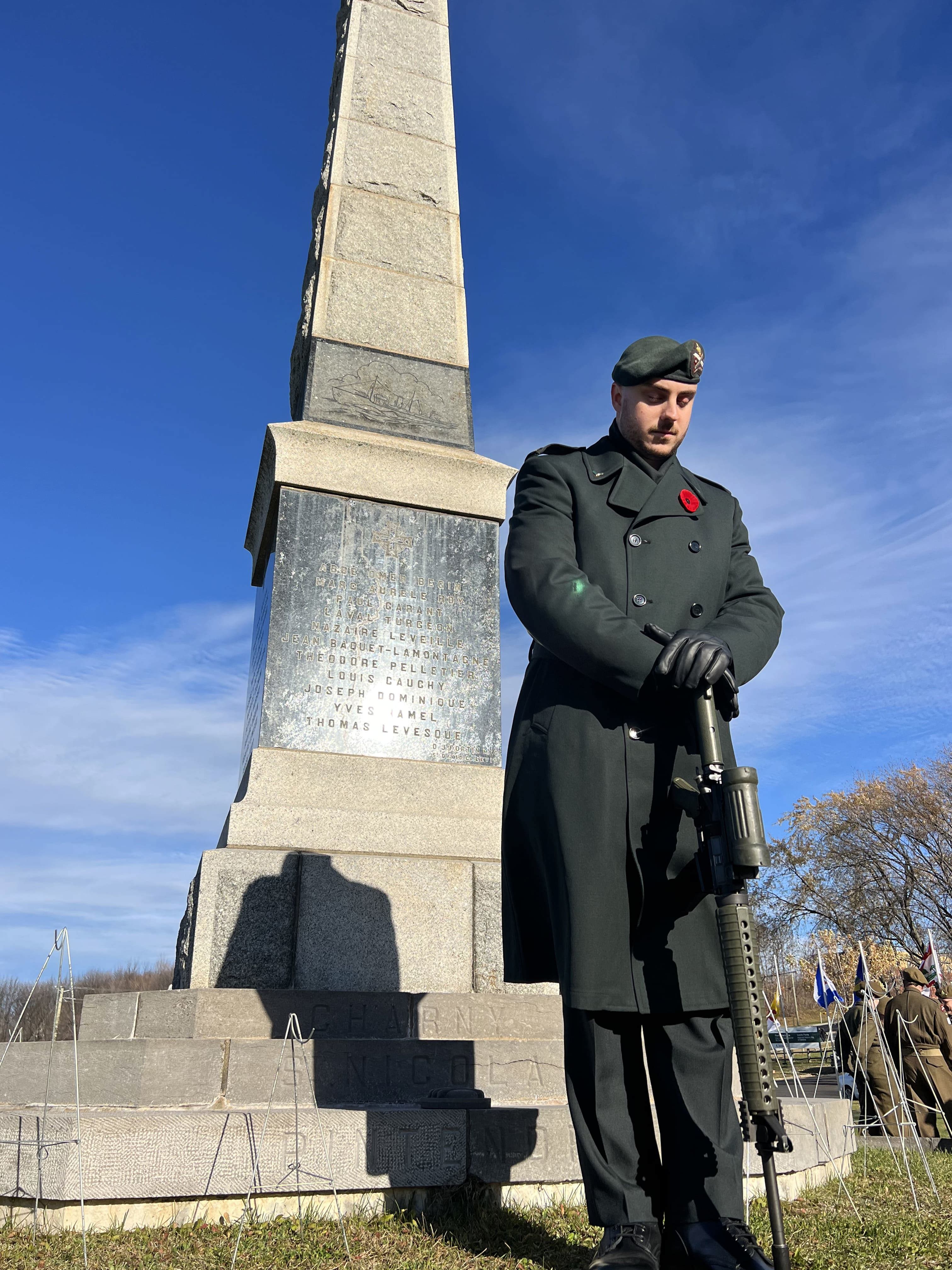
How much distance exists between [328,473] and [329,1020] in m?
3.06

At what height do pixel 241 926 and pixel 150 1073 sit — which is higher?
pixel 241 926

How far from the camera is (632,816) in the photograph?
7.60ft

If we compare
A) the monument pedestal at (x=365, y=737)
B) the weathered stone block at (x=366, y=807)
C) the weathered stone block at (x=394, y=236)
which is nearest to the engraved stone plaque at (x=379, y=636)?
the monument pedestal at (x=365, y=737)

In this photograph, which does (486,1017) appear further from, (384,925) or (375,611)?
(375,611)

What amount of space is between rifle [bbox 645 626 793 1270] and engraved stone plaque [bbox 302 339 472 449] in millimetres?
4604

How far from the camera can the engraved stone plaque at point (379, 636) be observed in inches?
218

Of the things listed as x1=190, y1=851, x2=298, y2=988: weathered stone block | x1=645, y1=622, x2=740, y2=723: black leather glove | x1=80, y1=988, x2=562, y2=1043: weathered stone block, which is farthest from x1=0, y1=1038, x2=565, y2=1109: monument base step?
x1=645, y1=622, x2=740, y2=723: black leather glove

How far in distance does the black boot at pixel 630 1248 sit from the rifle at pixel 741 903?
249 millimetres

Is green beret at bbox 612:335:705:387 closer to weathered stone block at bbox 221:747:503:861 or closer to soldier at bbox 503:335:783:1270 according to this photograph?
soldier at bbox 503:335:783:1270

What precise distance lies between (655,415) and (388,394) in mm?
4159

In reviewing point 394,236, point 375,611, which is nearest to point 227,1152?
point 375,611

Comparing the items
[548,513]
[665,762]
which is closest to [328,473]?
[548,513]

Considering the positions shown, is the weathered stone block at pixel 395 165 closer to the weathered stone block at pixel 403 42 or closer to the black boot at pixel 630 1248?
the weathered stone block at pixel 403 42

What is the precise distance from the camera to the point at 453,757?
5.71 metres
